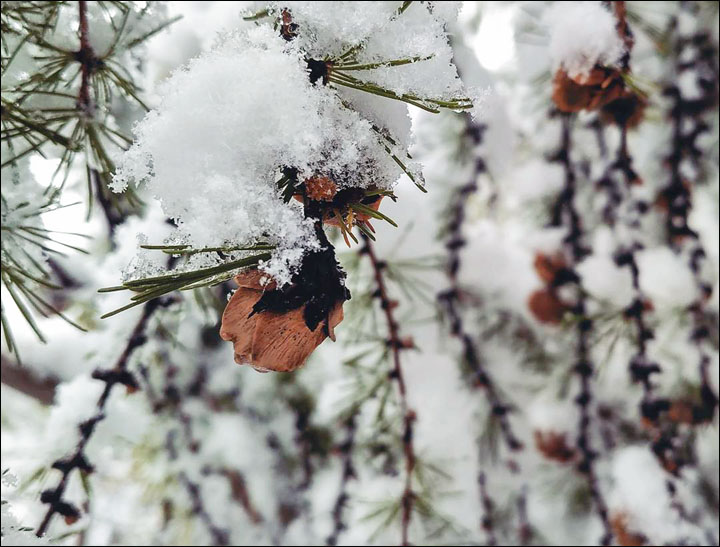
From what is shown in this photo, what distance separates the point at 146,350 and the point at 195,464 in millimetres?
531

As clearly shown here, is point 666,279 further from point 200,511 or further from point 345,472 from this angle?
point 200,511

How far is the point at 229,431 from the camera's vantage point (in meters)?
1.29

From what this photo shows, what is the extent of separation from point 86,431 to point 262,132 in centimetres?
42

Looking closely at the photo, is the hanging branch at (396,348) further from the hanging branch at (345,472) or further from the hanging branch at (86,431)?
the hanging branch at (86,431)

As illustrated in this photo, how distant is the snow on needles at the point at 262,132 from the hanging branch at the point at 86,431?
32 centimetres

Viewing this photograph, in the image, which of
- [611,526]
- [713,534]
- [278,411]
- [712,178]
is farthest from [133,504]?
[712,178]

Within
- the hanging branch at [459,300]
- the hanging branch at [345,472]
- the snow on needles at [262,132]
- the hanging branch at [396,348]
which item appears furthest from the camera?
the hanging branch at [459,300]

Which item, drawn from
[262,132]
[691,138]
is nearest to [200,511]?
[262,132]

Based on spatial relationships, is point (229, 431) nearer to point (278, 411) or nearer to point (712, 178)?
point (278, 411)

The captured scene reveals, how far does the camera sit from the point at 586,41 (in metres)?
0.57

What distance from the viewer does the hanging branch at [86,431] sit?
0.52 meters

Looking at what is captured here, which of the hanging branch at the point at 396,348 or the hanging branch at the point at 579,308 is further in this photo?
the hanging branch at the point at 579,308

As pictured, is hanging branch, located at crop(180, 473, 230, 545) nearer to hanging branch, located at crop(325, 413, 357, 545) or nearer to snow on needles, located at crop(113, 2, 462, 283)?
hanging branch, located at crop(325, 413, 357, 545)

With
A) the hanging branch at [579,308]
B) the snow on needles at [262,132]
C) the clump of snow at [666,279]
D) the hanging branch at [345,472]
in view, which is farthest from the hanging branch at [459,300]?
the snow on needles at [262,132]
